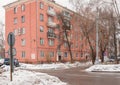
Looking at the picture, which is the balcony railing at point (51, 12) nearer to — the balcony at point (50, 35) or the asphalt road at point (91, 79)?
the balcony at point (50, 35)

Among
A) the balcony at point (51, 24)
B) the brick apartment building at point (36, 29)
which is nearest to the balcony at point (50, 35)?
the brick apartment building at point (36, 29)

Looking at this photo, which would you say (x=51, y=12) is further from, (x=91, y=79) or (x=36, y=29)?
(x=91, y=79)

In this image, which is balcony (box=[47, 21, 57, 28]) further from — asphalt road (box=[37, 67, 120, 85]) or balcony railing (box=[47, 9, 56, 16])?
asphalt road (box=[37, 67, 120, 85])

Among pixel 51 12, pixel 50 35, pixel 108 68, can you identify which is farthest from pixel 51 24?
pixel 108 68

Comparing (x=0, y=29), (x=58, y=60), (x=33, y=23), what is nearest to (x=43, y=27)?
(x=33, y=23)

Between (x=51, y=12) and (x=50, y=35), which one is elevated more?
(x=51, y=12)

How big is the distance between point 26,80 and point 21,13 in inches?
2063

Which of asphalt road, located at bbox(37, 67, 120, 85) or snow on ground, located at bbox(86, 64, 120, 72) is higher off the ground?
snow on ground, located at bbox(86, 64, 120, 72)

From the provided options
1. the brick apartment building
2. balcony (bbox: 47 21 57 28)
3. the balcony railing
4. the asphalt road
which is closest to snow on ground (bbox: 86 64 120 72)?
the asphalt road

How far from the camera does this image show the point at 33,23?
63.1 m

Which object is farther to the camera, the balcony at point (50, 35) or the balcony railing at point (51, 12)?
the balcony at point (50, 35)

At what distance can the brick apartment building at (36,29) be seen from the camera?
62812mm

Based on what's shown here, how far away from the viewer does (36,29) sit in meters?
62.7

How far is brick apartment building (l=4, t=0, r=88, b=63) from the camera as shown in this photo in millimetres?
62812
